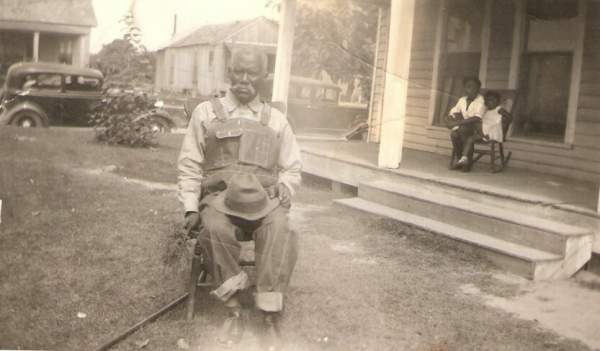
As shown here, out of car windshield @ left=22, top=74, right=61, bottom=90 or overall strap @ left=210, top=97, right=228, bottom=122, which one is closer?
overall strap @ left=210, top=97, right=228, bottom=122

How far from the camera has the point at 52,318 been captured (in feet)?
9.48

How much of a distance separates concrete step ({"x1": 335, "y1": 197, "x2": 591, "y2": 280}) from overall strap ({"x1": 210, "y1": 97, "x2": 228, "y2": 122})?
2301 millimetres

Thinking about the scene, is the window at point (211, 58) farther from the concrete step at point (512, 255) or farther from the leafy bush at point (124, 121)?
the concrete step at point (512, 255)

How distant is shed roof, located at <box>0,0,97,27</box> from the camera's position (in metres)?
3.92

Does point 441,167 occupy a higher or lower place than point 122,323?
higher

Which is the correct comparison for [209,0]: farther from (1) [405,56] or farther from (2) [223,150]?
(1) [405,56]

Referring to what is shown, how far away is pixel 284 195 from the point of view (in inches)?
117

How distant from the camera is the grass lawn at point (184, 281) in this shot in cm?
288

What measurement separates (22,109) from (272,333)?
8.67m

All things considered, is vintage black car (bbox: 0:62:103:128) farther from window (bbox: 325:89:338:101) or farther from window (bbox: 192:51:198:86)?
window (bbox: 325:89:338:101)

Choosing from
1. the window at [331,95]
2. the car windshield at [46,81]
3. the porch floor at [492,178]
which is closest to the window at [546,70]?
the porch floor at [492,178]

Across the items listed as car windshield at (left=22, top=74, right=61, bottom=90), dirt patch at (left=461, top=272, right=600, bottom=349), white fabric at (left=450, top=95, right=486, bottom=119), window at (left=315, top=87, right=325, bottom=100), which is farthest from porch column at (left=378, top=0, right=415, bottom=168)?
window at (left=315, top=87, right=325, bottom=100)

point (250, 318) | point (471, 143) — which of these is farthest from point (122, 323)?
point (471, 143)

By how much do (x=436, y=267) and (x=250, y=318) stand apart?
1.64 metres
